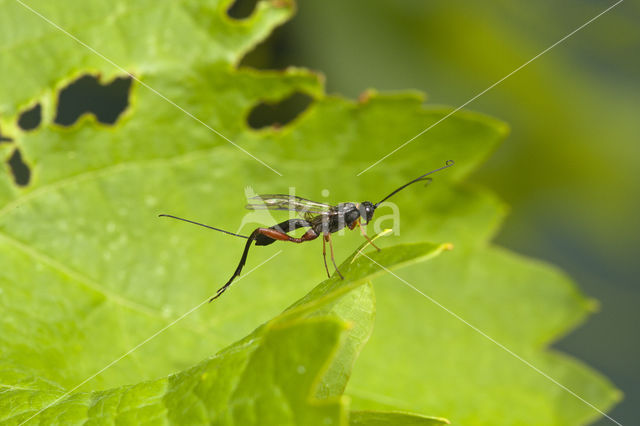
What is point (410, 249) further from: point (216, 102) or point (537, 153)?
point (537, 153)

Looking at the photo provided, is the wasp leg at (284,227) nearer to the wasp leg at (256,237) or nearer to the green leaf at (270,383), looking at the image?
the wasp leg at (256,237)

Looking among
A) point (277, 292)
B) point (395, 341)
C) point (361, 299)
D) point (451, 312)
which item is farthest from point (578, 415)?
point (361, 299)

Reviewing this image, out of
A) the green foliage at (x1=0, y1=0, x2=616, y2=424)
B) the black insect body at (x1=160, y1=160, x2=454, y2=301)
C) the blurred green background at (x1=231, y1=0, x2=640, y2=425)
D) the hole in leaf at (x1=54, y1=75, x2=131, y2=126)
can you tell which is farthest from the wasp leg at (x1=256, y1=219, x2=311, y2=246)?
the blurred green background at (x1=231, y1=0, x2=640, y2=425)

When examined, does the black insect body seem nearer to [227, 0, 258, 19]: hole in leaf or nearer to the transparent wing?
the transparent wing

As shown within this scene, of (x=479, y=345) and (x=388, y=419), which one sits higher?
(x=388, y=419)

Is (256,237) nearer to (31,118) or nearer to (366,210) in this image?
(366,210)

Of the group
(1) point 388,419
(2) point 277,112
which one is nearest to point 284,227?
(2) point 277,112
